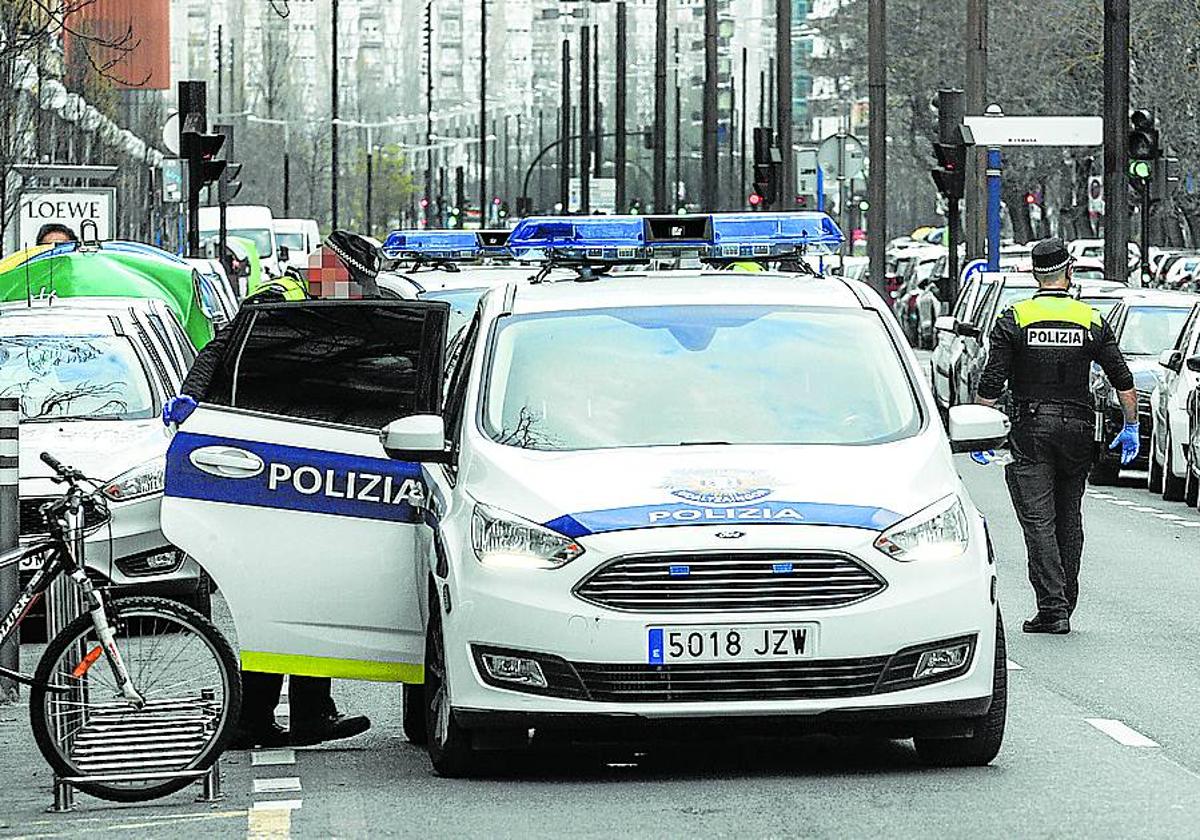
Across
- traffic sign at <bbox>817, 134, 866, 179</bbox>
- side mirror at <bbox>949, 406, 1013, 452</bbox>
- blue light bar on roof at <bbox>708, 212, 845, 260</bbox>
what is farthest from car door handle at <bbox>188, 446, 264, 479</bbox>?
traffic sign at <bbox>817, 134, 866, 179</bbox>

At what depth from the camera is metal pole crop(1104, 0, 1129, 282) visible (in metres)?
35.6

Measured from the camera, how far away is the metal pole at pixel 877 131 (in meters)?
47.0

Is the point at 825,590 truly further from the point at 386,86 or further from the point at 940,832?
the point at 386,86

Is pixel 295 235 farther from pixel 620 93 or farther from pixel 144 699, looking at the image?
pixel 144 699

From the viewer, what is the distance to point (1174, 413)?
23.1 meters

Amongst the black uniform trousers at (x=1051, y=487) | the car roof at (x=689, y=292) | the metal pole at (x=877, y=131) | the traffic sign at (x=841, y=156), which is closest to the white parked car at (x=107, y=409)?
the car roof at (x=689, y=292)

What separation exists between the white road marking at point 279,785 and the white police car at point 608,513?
387mm

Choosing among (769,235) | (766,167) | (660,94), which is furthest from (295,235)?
(769,235)

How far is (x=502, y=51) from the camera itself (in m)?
157

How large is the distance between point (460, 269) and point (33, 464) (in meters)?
6.05

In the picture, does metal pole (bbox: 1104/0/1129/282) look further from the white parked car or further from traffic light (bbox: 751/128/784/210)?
the white parked car

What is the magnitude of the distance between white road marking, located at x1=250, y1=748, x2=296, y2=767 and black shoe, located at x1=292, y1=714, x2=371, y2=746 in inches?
3.9

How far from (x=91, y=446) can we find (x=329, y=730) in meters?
4.56

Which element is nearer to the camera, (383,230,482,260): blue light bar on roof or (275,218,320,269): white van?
(383,230,482,260): blue light bar on roof
